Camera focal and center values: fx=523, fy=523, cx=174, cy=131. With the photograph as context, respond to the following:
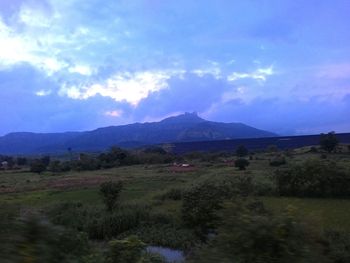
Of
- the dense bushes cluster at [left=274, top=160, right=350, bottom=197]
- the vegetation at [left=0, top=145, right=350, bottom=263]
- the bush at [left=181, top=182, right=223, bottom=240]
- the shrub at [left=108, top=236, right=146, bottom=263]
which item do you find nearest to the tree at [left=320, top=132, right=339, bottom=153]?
the vegetation at [left=0, top=145, right=350, bottom=263]

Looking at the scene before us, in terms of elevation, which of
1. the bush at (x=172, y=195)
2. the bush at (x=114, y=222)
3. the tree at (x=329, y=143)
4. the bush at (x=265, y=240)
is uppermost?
the tree at (x=329, y=143)

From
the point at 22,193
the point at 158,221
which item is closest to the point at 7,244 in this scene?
the point at 158,221

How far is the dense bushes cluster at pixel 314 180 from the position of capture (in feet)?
187

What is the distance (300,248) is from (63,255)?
2744 millimetres

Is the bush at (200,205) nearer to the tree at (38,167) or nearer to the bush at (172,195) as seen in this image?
the bush at (172,195)

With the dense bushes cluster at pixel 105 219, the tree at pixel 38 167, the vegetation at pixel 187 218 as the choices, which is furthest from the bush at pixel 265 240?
the tree at pixel 38 167

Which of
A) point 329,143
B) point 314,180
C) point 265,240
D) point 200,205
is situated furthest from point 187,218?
point 329,143

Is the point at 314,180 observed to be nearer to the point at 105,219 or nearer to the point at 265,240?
A: the point at 105,219

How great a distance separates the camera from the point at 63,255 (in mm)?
5719

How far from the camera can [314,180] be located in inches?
2280

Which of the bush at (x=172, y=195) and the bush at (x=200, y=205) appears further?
the bush at (x=172, y=195)

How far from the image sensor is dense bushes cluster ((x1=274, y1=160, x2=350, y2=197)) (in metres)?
56.9

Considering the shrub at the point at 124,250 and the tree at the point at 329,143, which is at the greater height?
the tree at the point at 329,143

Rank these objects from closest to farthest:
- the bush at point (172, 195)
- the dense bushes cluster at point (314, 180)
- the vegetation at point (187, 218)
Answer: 1. the vegetation at point (187, 218)
2. the dense bushes cluster at point (314, 180)
3. the bush at point (172, 195)
